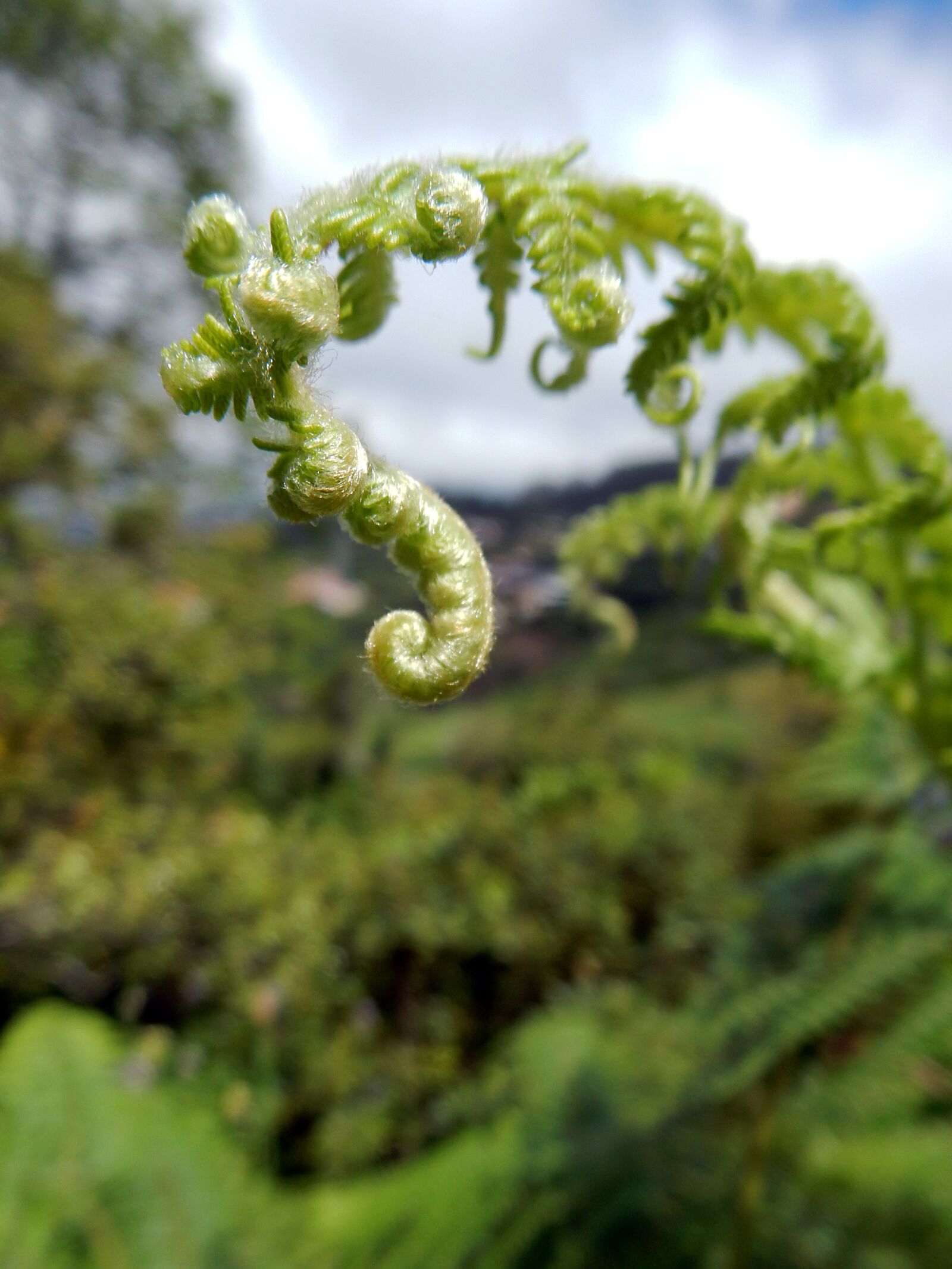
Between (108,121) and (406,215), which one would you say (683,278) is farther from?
(108,121)

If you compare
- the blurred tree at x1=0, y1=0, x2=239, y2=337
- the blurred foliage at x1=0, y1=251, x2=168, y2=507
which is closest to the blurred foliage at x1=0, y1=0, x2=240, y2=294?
the blurred tree at x1=0, y1=0, x2=239, y2=337

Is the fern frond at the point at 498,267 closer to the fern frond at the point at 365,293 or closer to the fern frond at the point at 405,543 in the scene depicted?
the fern frond at the point at 365,293

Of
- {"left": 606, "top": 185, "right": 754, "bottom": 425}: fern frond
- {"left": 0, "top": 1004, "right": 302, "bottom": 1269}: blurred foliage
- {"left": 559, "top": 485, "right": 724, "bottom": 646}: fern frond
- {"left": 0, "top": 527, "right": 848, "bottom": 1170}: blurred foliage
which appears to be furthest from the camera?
{"left": 0, "top": 527, "right": 848, "bottom": 1170}: blurred foliage

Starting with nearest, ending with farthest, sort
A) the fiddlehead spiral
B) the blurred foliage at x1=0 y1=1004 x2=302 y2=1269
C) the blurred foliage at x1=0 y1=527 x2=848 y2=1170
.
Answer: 1. the fiddlehead spiral
2. the blurred foliage at x1=0 y1=1004 x2=302 y2=1269
3. the blurred foliage at x1=0 y1=527 x2=848 y2=1170

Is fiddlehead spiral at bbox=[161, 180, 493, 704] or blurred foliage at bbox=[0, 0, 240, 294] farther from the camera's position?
blurred foliage at bbox=[0, 0, 240, 294]

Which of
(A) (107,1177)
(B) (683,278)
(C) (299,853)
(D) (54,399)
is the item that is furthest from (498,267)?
(D) (54,399)

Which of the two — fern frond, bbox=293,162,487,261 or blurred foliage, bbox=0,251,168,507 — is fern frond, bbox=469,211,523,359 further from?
blurred foliage, bbox=0,251,168,507

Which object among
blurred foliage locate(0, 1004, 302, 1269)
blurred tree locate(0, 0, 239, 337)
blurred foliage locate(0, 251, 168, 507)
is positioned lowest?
blurred foliage locate(0, 1004, 302, 1269)

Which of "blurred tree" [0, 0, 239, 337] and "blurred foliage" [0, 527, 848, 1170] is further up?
"blurred tree" [0, 0, 239, 337]

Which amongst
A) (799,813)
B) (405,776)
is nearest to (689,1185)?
(799,813)
